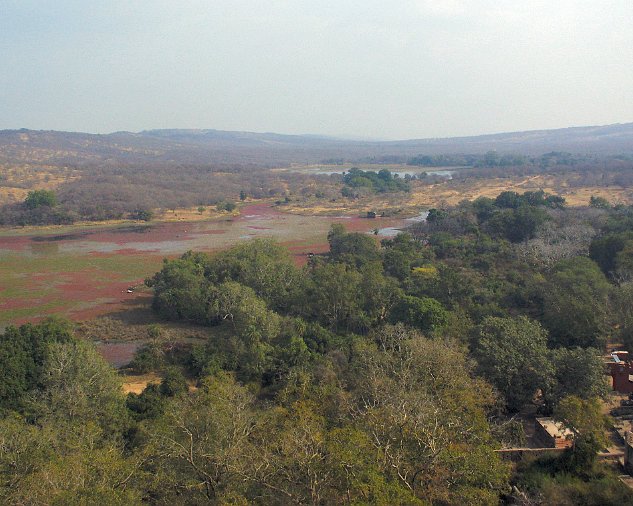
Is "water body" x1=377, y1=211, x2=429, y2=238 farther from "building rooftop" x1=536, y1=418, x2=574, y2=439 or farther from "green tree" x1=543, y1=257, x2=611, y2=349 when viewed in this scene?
"building rooftop" x1=536, y1=418, x2=574, y2=439

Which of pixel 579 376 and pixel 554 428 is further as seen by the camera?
pixel 579 376

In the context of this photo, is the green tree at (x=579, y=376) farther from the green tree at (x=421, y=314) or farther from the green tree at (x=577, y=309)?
the green tree at (x=421, y=314)

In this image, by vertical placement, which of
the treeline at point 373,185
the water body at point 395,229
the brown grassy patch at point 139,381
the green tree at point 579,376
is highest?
the green tree at point 579,376

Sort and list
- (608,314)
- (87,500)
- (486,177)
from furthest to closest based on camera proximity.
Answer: (486,177) < (608,314) < (87,500)

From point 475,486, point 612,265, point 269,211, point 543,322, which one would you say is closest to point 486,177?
point 269,211

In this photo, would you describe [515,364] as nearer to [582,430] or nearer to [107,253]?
[582,430]

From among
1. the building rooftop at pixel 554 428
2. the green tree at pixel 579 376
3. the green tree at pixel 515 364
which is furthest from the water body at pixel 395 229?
the building rooftop at pixel 554 428

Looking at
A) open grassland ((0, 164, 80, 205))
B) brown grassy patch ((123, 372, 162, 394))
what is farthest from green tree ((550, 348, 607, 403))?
open grassland ((0, 164, 80, 205))

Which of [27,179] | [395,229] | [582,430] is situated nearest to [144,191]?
[27,179]

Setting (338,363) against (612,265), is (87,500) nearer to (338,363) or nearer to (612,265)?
(338,363)

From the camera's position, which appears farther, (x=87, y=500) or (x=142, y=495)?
(x=142, y=495)

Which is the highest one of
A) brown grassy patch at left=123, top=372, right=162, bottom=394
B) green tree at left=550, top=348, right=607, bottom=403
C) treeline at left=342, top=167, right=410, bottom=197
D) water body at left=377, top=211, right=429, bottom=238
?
green tree at left=550, top=348, right=607, bottom=403
